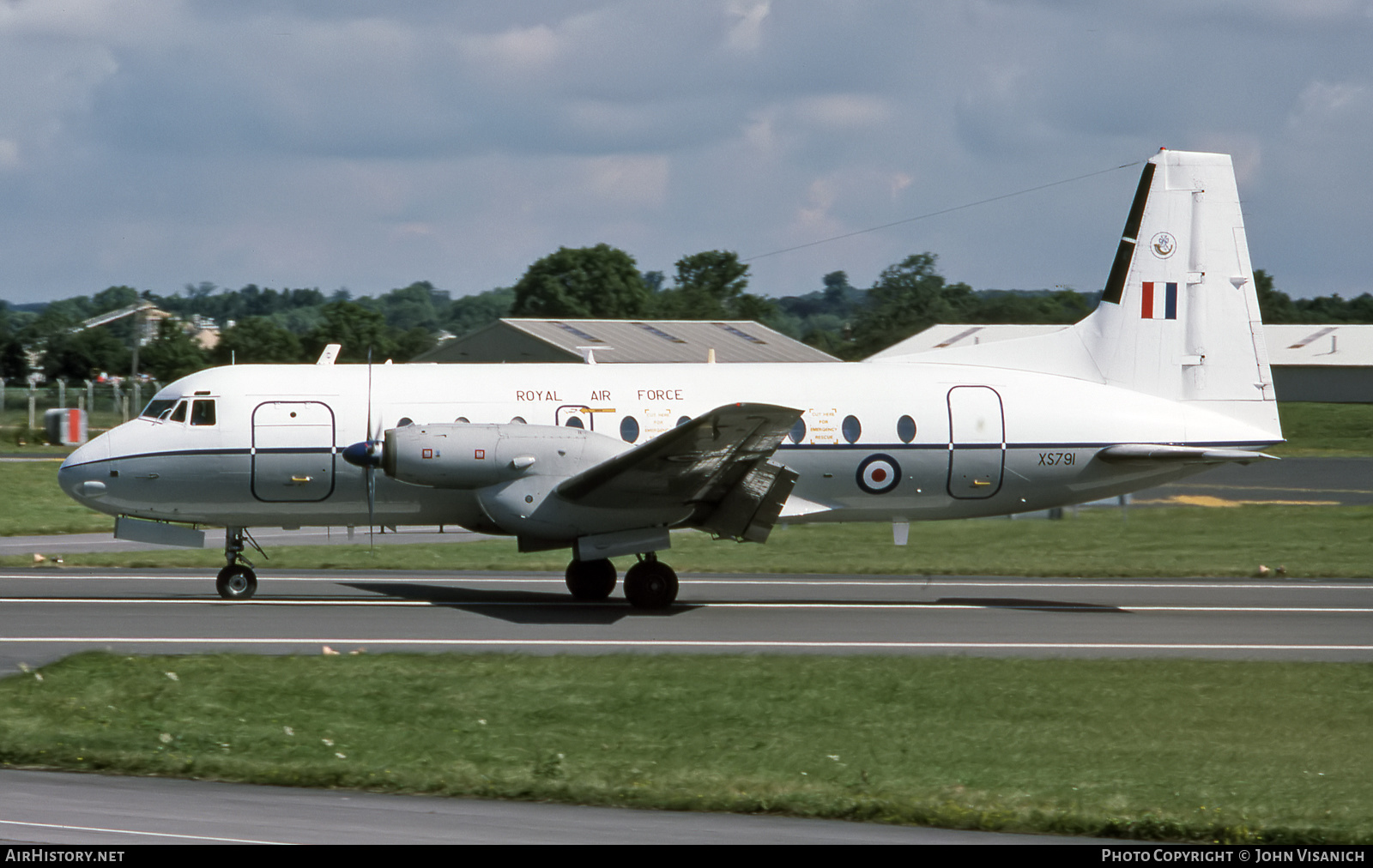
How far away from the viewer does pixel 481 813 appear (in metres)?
9.33

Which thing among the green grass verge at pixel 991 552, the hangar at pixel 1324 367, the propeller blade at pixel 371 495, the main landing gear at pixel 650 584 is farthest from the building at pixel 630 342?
the hangar at pixel 1324 367

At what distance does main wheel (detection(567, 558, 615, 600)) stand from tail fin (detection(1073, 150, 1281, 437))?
8.39m

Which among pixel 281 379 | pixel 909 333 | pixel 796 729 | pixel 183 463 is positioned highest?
pixel 909 333

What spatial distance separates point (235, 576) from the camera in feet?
64.2

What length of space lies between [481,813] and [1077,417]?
13581 mm

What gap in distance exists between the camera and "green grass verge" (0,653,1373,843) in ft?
32.3

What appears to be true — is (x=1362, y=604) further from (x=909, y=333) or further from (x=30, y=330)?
(x=30, y=330)

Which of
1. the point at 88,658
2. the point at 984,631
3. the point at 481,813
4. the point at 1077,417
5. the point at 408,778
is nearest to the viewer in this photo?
the point at 481,813

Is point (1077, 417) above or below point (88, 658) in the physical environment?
above

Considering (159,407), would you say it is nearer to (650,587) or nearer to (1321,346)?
(650,587)

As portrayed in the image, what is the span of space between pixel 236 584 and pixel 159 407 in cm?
280

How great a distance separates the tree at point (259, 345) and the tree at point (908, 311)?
102 ft

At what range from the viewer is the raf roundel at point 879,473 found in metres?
19.9

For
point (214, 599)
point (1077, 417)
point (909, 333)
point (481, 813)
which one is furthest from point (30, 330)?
point (481, 813)
